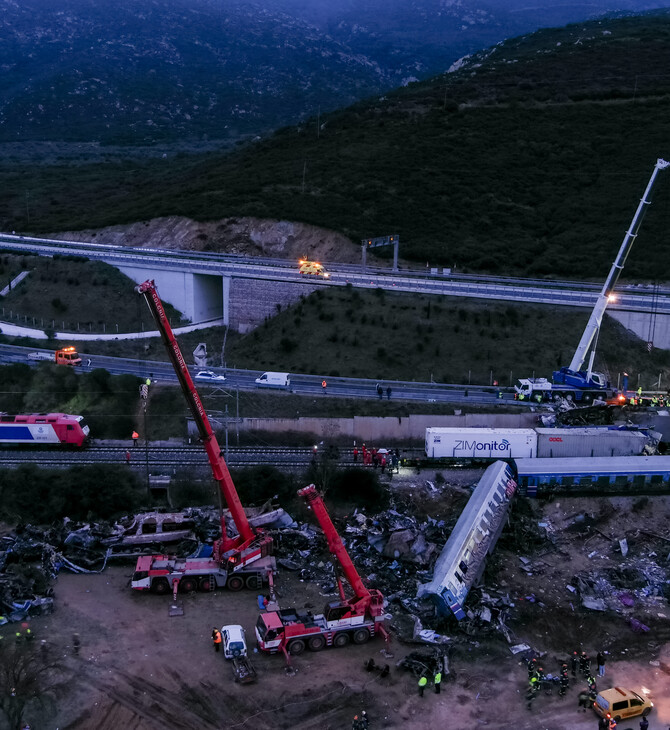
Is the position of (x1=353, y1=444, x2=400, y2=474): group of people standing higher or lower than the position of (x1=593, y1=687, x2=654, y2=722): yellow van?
higher

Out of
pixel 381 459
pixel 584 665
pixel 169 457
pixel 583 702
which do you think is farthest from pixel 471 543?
pixel 169 457

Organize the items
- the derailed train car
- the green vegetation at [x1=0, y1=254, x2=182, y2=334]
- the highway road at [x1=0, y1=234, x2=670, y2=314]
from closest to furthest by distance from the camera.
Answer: the derailed train car → the highway road at [x1=0, y1=234, x2=670, y2=314] → the green vegetation at [x1=0, y1=254, x2=182, y2=334]

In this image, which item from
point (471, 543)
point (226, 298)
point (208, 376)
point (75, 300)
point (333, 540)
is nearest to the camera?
point (333, 540)

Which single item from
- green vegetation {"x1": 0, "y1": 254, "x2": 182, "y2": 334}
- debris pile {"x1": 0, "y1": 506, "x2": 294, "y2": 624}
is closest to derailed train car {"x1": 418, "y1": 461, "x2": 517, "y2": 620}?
debris pile {"x1": 0, "y1": 506, "x2": 294, "y2": 624}

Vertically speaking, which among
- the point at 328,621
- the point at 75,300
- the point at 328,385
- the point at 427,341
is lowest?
the point at 328,621

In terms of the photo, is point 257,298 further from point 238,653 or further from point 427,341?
point 238,653

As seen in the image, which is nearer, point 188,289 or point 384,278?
point 188,289

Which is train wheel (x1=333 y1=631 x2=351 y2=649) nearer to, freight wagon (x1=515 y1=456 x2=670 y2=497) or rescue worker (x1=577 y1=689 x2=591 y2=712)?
rescue worker (x1=577 y1=689 x2=591 y2=712)

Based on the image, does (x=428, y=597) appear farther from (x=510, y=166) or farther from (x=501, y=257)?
(x=510, y=166)
